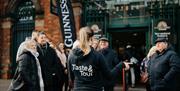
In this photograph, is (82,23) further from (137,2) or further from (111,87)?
(111,87)

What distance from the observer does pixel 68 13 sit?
15.1 metres

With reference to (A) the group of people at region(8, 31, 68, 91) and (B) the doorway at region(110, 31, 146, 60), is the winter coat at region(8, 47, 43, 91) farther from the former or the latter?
(B) the doorway at region(110, 31, 146, 60)

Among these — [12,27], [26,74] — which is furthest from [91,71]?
[12,27]

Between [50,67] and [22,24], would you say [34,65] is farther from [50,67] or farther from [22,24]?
[22,24]

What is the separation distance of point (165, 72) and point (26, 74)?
242cm

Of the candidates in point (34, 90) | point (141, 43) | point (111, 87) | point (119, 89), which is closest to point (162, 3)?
point (141, 43)

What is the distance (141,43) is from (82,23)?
2882 millimetres

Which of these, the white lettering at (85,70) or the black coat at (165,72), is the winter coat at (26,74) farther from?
the black coat at (165,72)

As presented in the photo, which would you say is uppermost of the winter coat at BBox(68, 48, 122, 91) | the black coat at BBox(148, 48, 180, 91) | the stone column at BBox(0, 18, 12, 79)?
the winter coat at BBox(68, 48, 122, 91)

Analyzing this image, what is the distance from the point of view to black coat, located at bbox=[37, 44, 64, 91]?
7.34 m

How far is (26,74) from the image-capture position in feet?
21.0

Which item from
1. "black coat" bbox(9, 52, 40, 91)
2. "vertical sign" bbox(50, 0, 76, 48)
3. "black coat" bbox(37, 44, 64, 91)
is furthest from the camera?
"vertical sign" bbox(50, 0, 76, 48)

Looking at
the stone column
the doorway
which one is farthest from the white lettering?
the stone column

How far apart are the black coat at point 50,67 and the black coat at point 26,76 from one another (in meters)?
0.60
